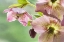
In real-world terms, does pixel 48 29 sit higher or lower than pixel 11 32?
higher

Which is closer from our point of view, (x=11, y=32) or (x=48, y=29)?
(x=48, y=29)

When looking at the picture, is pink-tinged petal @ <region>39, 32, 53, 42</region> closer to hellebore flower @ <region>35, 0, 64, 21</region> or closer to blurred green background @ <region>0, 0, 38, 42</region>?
hellebore flower @ <region>35, 0, 64, 21</region>

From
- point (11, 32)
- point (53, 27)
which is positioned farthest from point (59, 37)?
point (11, 32)

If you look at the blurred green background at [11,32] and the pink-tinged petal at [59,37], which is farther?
the blurred green background at [11,32]

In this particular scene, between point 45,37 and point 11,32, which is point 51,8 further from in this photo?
point 11,32

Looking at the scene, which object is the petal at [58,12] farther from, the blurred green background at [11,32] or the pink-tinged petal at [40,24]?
the blurred green background at [11,32]

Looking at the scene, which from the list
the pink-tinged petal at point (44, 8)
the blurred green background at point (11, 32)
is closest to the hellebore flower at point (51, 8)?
the pink-tinged petal at point (44, 8)

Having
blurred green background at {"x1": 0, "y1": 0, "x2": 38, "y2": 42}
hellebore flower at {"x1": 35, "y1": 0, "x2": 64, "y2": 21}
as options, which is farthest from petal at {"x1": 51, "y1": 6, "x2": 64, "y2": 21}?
blurred green background at {"x1": 0, "y1": 0, "x2": 38, "y2": 42}
